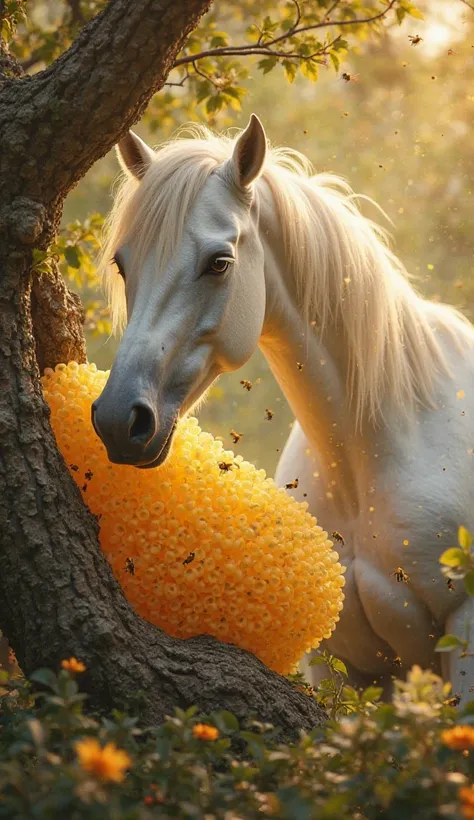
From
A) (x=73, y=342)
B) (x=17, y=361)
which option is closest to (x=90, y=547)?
(x=17, y=361)

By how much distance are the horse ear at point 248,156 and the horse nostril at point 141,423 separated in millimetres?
732

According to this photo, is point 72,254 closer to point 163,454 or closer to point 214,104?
point 163,454

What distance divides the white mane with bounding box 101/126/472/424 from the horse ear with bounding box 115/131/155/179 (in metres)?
0.03

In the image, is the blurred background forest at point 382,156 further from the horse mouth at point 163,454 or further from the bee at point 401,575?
the horse mouth at point 163,454

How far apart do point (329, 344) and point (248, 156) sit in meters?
0.63

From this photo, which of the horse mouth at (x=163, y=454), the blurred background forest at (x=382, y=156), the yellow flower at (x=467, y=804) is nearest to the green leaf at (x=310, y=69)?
the horse mouth at (x=163, y=454)

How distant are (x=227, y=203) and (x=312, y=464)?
39.0 inches

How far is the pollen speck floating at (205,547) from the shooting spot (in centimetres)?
192

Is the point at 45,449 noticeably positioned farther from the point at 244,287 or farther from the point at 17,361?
the point at 244,287

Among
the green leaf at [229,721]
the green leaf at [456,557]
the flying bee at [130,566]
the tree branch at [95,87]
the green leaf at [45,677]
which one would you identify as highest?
the tree branch at [95,87]

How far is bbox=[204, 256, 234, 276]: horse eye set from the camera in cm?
216

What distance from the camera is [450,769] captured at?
1.27 metres

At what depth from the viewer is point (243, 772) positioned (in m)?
1.25

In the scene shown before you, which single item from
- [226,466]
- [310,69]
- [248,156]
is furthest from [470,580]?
[310,69]
